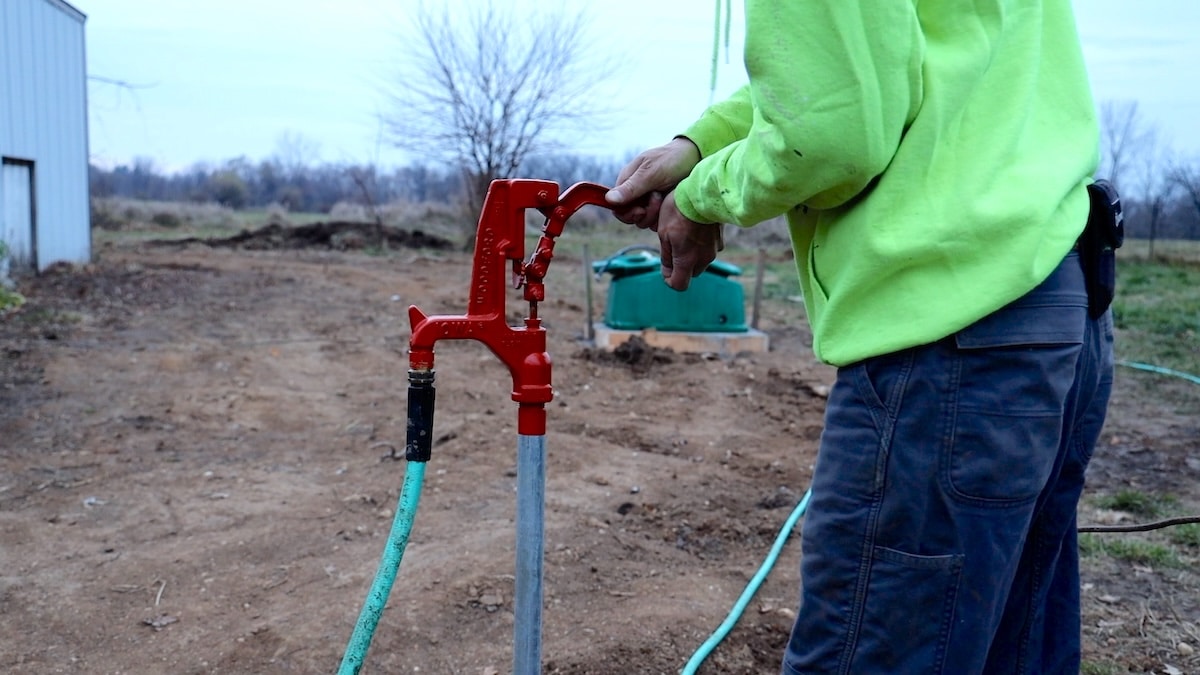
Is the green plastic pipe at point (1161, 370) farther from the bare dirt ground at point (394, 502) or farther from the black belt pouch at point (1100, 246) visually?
the black belt pouch at point (1100, 246)

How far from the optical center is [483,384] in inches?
254

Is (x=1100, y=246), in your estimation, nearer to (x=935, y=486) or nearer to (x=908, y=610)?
(x=935, y=486)

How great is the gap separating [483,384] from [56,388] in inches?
103

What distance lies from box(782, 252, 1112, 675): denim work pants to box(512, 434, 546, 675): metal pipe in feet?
1.52

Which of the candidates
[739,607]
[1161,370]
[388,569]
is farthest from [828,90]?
[1161,370]

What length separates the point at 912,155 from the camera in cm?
125

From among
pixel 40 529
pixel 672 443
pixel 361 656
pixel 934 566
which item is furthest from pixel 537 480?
pixel 672 443

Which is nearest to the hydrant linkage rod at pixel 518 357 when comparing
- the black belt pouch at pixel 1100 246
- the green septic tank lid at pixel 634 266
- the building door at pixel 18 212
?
the black belt pouch at pixel 1100 246

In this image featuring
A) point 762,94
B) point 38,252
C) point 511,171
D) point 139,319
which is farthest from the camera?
point 511,171

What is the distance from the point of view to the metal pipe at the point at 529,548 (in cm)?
161

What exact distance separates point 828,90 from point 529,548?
0.89 meters

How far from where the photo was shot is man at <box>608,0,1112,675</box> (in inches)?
47.1

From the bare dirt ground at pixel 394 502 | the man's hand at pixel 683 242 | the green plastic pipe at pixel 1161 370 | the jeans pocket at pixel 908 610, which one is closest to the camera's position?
the jeans pocket at pixel 908 610

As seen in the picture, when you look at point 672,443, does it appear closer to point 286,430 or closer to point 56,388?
point 286,430
